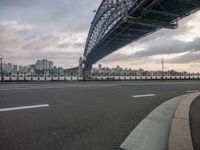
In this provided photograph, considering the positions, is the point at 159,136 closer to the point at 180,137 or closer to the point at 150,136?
the point at 150,136

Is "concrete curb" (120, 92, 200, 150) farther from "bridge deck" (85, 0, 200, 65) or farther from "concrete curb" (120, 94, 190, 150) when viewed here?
"bridge deck" (85, 0, 200, 65)

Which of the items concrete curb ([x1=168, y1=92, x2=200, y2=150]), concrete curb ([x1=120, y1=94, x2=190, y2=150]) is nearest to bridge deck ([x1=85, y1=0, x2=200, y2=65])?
concrete curb ([x1=120, y1=94, x2=190, y2=150])

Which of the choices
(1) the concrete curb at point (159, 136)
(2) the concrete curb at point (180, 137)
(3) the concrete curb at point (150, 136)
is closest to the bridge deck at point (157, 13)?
(3) the concrete curb at point (150, 136)

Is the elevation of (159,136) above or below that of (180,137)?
below

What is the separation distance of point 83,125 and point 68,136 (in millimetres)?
780

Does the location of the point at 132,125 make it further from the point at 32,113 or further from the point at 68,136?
the point at 32,113

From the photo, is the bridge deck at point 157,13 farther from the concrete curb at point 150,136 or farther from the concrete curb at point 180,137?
the concrete curb at point 180,137

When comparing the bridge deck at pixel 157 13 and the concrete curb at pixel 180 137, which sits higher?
the bridge deck at pixel 157 13

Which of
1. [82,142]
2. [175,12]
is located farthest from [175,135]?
[175,12]

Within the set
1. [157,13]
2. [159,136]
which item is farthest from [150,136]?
[157,13]

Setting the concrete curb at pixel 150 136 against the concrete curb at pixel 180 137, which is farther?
the concrete curb at pixel 150 136

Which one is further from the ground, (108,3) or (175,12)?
(108,3)

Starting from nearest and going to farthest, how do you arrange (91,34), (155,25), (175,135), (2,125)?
(175,135)
(2,125)
(155,25)
(91,34)

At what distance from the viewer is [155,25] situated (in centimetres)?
3316
